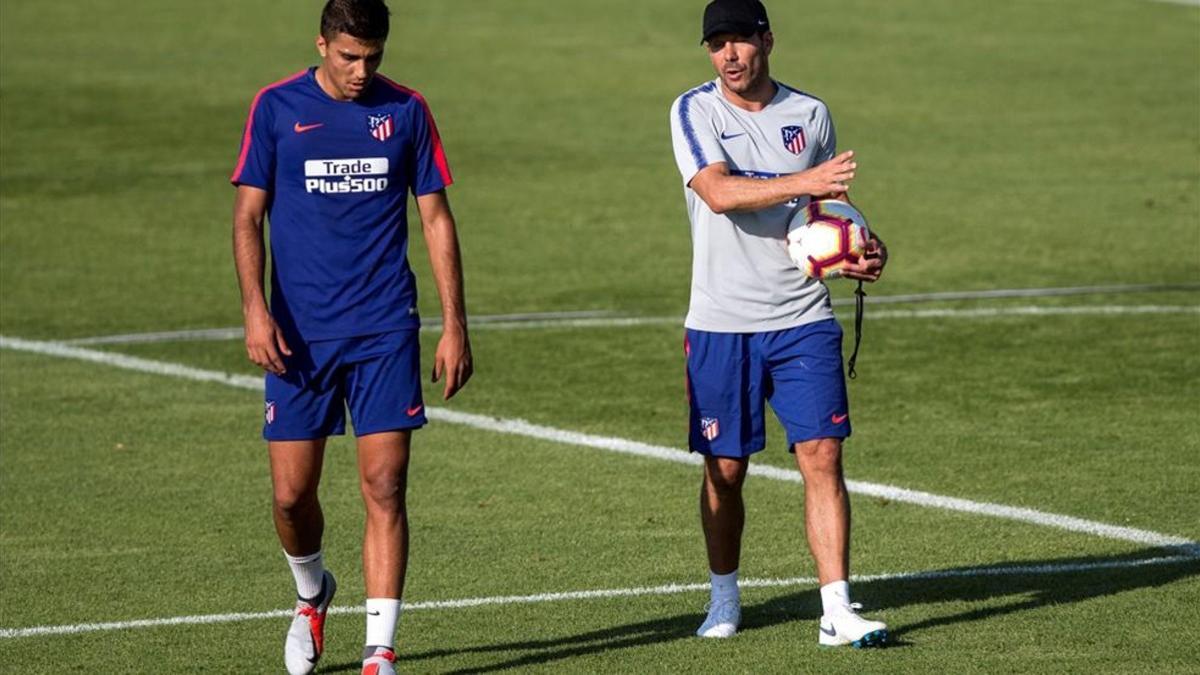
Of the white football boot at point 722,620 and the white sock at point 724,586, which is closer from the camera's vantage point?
the white football boot at point 722,620

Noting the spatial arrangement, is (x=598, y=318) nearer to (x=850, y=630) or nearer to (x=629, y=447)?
(x=629, y=447)

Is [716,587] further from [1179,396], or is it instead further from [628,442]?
[1179,396]

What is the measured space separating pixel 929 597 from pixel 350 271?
270cm

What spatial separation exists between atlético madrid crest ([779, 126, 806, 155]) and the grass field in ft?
5.80

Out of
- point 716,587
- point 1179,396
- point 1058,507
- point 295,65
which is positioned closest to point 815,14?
point 295,65

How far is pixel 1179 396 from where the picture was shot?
1350 centimetres

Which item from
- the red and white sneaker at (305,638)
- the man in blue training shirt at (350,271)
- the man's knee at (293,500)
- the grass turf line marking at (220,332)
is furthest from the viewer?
the grass turf line marking at (220,332)

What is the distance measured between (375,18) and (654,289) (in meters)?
10.2

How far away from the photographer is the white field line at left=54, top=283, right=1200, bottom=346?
1638 cm

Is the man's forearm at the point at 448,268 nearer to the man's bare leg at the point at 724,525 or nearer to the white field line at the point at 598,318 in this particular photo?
the man's bare leg at the point at 724,525

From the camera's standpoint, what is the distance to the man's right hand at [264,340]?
8.02 meters

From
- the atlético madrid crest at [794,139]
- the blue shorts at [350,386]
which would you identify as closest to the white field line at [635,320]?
the atlético madrid crest at [794,139]

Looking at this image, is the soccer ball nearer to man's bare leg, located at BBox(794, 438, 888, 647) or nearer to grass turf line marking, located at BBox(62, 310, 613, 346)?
man's bare leg, located at BBox(794, 438, 888, 647)

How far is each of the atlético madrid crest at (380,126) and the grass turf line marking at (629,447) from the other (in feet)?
12.8
